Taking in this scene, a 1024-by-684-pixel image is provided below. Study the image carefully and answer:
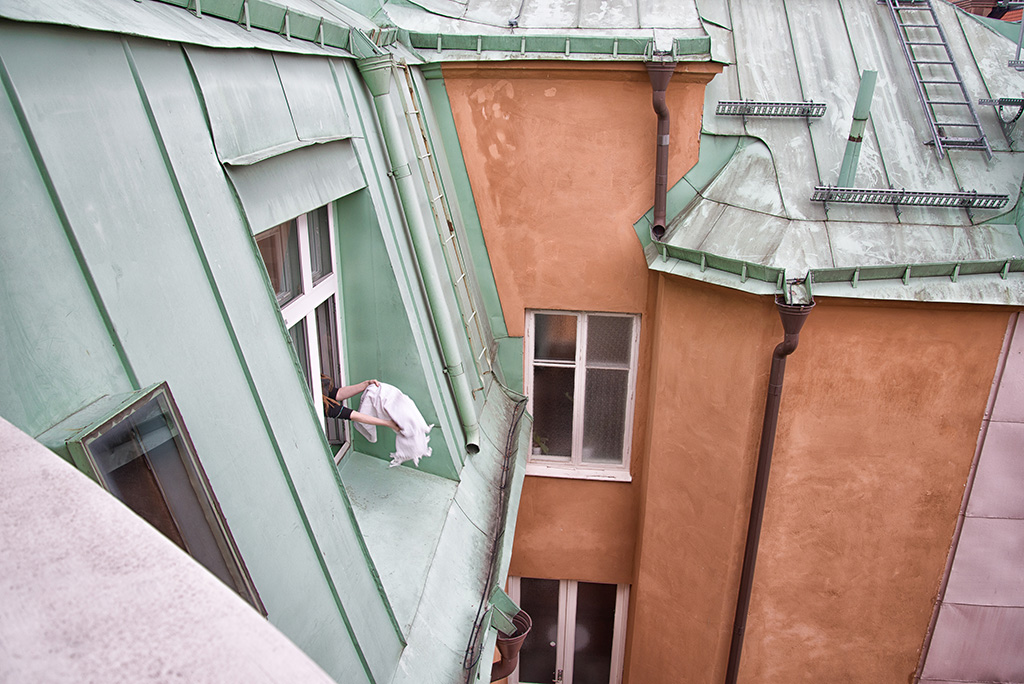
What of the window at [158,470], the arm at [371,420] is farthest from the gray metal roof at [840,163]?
the window at [158,470]

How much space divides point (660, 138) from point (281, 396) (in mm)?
4511

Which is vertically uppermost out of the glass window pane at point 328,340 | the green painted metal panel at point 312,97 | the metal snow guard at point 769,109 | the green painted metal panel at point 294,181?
the green painted metal panel at point 312,97

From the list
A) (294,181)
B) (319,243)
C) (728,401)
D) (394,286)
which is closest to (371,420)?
(394,286)

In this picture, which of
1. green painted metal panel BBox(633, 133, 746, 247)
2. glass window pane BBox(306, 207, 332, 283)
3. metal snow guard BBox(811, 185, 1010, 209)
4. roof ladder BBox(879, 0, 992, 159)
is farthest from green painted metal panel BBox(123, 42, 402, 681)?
roof ladder BBox(879, 0, 992, 159)

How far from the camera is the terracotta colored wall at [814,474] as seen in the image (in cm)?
563

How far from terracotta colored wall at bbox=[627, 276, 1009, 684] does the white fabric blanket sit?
285 centimetres

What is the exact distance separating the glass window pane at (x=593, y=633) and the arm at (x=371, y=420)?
4899mm

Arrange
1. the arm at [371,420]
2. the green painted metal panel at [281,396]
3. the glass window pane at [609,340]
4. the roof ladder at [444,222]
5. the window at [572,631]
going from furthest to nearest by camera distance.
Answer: the window at [572,631], the glass window pane at [609,340], the roof ladder at [444,222], the arm at [371,420], the green painted metal panel at [281,396]

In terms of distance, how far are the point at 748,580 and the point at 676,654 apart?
1402 millimetres

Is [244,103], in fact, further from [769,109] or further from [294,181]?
[769,109]

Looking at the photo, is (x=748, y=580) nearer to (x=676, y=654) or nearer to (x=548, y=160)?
(x=676, y=654)

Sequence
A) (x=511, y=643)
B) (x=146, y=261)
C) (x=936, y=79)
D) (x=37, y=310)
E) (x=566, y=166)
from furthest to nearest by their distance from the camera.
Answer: (x=936, y=79) < (x=566, y=166) < (x=511, y=643) < (x=146, y=261) < (x=37, y=310)

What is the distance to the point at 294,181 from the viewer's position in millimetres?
3172

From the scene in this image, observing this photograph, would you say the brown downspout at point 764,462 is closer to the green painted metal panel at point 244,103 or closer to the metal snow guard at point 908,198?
the metal snow guard at point 908,198
